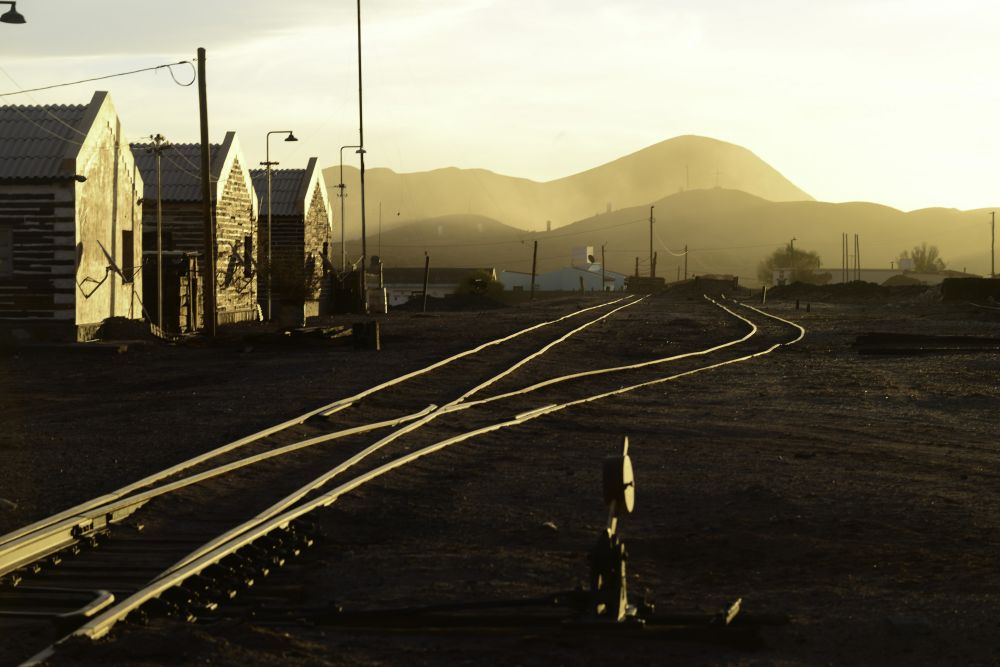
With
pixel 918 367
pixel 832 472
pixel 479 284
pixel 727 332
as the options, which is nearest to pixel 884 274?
pixel 479 284

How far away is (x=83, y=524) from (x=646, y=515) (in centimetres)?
408

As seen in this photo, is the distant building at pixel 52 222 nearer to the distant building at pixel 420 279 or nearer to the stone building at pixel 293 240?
the stone building at pixel 293 240

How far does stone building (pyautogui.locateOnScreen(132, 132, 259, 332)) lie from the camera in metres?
36.5

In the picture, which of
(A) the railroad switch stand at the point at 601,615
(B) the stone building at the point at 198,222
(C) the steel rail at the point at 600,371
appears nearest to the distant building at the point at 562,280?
(B) the stone building at the point at 198,222

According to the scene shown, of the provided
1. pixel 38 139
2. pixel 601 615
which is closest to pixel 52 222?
pixel 38 139

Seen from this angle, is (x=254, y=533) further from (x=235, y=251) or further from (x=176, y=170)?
(x=235, y=251)

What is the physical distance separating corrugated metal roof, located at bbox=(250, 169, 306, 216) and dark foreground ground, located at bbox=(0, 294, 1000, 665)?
30832 millimetres

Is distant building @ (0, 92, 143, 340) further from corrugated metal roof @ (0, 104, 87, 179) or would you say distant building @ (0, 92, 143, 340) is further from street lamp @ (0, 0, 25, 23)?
street lamp @ (0, 0, 25, 23)

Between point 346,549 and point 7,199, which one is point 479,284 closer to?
point 7,199

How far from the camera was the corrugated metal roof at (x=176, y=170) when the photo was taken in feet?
132

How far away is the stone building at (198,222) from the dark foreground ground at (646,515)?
15760mm

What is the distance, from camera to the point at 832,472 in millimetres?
11844

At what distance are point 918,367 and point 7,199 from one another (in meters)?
20.1

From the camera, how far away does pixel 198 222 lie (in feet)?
132
